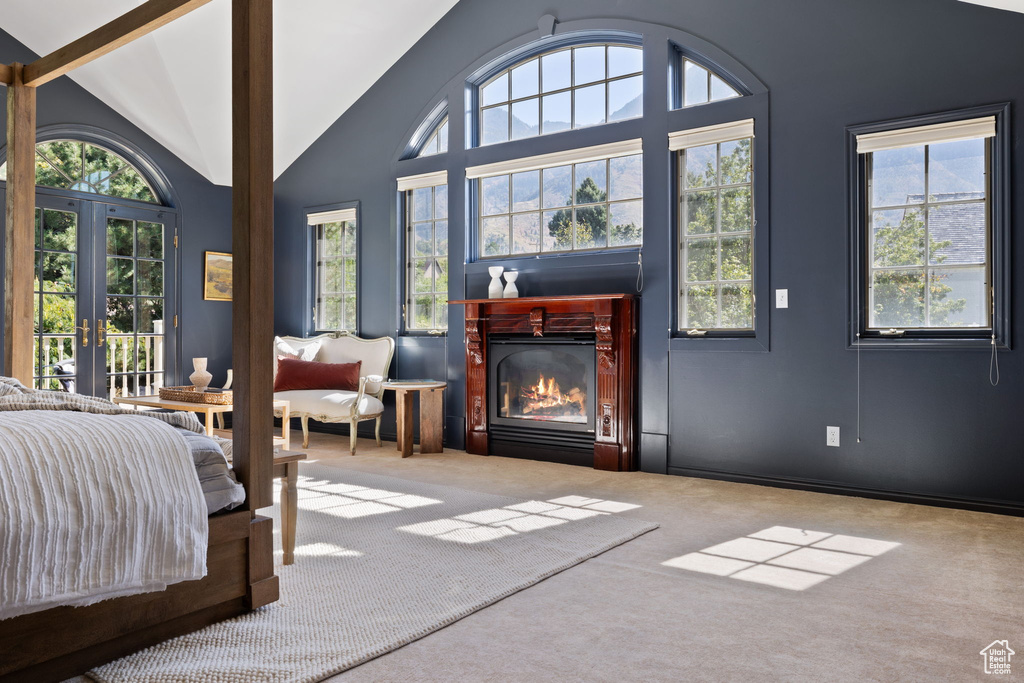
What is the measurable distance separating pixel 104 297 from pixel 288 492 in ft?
13.9

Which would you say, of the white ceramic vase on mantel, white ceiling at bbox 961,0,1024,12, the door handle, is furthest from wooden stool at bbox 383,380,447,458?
white ceiling at bbox 961,0,1024,12

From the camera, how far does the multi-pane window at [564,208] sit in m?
5.01

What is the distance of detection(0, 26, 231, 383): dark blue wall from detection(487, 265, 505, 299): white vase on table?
2924 millimetres

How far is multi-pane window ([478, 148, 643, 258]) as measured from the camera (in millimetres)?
5008

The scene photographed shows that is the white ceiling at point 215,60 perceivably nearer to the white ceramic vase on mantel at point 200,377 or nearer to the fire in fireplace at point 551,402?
the white ceramic vase on mantel at point 200,377

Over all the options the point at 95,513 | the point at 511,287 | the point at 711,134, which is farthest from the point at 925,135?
the point at 95,513

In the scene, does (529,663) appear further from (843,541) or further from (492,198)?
(492,198)

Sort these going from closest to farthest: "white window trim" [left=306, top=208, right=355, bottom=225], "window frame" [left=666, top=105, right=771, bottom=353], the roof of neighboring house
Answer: the roof of neighboring house < "window frame" [left=666, top=105, right=771, bottom=353] < "white window trim" [left=306, top=208, right=355, bottom=225]

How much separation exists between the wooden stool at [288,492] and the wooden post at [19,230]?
181 centimetres

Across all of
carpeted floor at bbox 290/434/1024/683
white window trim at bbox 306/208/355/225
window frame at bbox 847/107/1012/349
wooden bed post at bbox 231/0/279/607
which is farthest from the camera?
white window trim at bbox 306/208/355/225

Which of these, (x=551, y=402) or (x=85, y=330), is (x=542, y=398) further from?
(x=85, y=330)

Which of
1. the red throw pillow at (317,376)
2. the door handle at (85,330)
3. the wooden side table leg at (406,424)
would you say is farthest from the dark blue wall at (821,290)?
the door handle at (85,330)

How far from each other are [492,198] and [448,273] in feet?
2.26

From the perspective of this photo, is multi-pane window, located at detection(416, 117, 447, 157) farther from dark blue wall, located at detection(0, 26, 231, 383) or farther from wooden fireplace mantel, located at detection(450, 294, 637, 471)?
dark blue wall, located at detection(0, 26, 231, 383)
